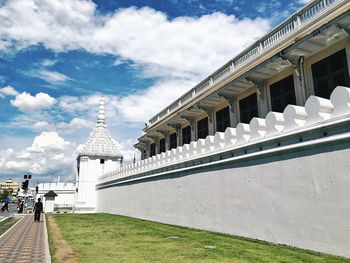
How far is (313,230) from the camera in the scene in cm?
692

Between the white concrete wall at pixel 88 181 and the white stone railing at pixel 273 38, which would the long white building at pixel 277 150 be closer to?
the white stone railing at pixel 273 38

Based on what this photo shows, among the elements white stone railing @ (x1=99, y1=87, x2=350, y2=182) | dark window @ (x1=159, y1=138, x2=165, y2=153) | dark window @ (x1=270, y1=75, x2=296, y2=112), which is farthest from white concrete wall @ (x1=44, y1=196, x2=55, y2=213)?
dark window @ (x1=270, y1=75, x2=296, y2=112)

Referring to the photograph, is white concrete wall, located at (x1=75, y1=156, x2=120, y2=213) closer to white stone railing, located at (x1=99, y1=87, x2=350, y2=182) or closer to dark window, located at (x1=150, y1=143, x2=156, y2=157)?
dark window, located at (x1=150, y1=143, x2=156, y2=157)

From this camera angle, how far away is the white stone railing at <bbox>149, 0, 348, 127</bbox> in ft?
33.5

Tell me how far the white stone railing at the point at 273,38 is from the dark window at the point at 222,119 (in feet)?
5.20

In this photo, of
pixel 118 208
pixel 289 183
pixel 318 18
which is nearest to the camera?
pixel 289 183

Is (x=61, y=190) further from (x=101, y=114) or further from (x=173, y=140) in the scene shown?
(x=173, y=140)

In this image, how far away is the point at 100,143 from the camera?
35406 mm

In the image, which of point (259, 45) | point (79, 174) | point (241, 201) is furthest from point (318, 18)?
point (79, 174)

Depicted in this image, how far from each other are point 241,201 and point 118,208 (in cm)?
1654

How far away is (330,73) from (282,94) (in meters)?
2.21

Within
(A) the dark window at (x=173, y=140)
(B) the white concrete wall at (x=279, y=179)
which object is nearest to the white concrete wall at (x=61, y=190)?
(A) the dark window at (x=173, y=140)

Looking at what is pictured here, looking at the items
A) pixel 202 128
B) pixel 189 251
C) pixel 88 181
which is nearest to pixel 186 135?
pixel 202 128

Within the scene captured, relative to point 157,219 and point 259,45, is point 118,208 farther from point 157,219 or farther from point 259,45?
point 259,45
